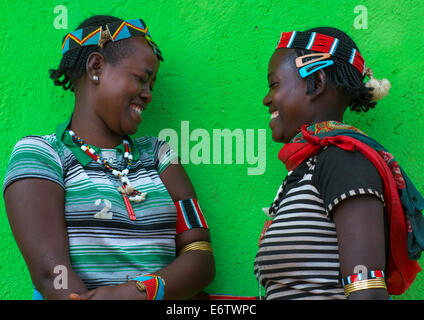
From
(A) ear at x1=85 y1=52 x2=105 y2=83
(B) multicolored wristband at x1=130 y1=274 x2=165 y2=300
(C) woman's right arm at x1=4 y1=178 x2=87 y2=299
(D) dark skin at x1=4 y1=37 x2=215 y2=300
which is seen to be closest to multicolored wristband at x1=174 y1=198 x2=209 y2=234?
(D) dark skin at x1=4 y1=37 x2=215 y2=300

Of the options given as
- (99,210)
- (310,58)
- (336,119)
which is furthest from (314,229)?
(99,210)

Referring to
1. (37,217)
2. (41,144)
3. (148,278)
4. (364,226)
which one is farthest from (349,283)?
(41,144)

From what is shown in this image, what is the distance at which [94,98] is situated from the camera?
276 centimetres

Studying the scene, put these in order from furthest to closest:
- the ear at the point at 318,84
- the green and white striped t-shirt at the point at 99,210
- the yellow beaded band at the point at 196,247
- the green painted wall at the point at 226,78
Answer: the green painted wall at the point at 226,78 → the yellow beaded band at the point at 196,247 → the ear at the point at 318,84 → the green and white striped t-shirt at the point at 99,210

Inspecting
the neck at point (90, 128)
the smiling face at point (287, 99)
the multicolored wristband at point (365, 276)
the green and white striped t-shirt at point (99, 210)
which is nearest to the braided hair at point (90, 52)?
the neck at point (90, 128)

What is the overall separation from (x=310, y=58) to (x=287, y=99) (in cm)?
21

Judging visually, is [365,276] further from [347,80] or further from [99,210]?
[99,210]

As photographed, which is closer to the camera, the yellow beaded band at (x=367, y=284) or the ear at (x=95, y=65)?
the yellow beaded band at (x=367, y=284)

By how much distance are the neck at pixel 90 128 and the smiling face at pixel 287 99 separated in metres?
0.80

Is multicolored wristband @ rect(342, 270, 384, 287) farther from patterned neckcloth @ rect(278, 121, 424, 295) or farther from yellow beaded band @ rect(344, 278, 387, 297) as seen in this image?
patterned neckcloth @ rect(278, 121, 424, 295)

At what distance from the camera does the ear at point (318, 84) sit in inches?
99.9

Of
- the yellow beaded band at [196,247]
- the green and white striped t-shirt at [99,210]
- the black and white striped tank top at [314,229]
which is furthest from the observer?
the yellow beaded band at [196,247]

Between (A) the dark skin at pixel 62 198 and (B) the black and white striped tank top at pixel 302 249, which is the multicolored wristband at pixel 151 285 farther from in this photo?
(B) the black and white striped tank top at pixel 302 249
